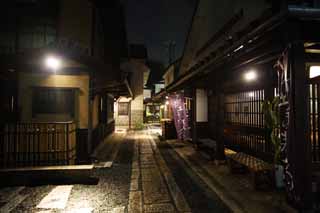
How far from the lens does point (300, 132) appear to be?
3.46 meters

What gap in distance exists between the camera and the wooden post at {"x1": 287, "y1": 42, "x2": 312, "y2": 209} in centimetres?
342

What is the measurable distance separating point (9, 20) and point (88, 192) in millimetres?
8640

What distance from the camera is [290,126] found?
3535mm

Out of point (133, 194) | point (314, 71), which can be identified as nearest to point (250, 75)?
point (314, 71)

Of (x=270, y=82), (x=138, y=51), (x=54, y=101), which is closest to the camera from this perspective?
(x=270, y=82)

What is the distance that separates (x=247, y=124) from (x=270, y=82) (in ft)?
6.04

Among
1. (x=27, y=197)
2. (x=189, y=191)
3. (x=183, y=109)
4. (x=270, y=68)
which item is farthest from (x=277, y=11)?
(x=183, y=109)

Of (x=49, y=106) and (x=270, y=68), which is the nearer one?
(x=270, y=68)

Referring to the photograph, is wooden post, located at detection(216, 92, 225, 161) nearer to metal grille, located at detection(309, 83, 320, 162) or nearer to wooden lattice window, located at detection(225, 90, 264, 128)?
wooden lattice window, located at detection(225, 90, 264, 128)

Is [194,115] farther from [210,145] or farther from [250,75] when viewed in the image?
[250,75]

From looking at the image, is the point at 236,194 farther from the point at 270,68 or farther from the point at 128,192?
the point at 270,68

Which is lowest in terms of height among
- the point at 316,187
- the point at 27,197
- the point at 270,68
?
the point at 27,197

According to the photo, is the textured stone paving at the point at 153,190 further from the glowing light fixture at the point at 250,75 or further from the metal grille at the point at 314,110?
the glowing light fixture at the point at 250,75

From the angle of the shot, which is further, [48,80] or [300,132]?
[48,80]
